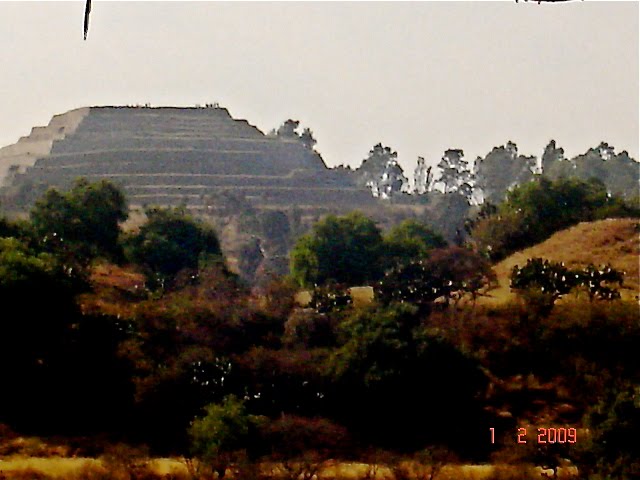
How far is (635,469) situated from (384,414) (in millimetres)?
6485

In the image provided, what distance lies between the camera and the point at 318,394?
19.6 metres

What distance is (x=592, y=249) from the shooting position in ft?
108

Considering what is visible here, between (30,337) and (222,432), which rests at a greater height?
(30,337)

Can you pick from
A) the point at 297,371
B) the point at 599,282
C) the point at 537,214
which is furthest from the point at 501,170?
the point at 297,371

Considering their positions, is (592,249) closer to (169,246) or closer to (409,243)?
(409,243)

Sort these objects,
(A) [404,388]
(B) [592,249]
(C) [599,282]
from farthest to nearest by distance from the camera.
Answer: (B) [592,249] < (C) [599,282] < (A) [404,388]

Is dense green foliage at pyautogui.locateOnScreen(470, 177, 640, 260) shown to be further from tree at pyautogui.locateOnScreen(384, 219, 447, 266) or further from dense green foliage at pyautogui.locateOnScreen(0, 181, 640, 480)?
dense green foliage at pyautogui.locateOnScreen(0, 181, 640, 480)

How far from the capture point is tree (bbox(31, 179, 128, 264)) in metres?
31.4

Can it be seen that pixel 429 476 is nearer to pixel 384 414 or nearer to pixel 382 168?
pixel 384 414

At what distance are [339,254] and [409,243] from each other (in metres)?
2.34

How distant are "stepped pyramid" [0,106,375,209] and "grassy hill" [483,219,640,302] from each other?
1443 inches

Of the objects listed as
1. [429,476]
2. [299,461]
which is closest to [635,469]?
[429,476]
